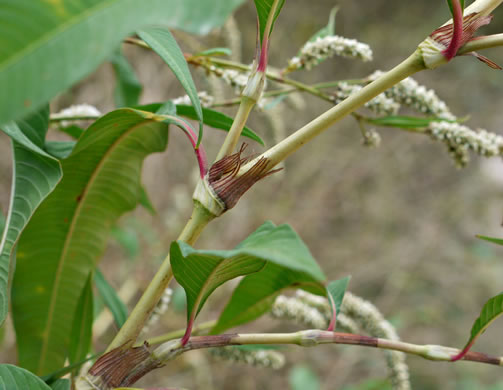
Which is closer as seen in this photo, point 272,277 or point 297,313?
point 272,277

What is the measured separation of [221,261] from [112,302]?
0.73 feet

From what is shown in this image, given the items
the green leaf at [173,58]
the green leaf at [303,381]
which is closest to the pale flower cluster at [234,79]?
the green leaf at [173,58]

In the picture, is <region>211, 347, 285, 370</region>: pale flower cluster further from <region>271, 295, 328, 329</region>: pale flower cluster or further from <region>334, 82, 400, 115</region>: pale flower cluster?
<region>334, 82, 400, 115</region>: pale flower cluster

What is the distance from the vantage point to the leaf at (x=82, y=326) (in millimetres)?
428

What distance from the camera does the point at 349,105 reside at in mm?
280

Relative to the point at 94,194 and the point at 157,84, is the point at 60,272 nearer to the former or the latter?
the point at 94,194

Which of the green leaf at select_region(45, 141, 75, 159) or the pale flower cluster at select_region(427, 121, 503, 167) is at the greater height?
the pale flower cluster at select_region(427, 121, 503, 167)

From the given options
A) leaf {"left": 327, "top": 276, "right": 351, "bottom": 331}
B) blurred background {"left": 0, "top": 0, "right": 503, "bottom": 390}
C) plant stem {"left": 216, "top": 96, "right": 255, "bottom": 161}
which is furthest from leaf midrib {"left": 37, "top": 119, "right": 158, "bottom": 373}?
blurred background {"left": 0, "top": 0, "right": 503, "bottom": 390}

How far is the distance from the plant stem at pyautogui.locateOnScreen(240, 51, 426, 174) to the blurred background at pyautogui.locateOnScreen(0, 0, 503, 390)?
1.30m

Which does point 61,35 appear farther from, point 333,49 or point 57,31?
Answer: point 333,49

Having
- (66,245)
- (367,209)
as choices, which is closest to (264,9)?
(66,245)

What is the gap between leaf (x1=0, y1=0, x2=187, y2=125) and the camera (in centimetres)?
15

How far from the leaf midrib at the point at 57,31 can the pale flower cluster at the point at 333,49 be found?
0.31 meters

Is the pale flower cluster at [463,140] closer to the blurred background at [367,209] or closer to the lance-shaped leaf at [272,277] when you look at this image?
the lance-shaped leaf at [272,277]
